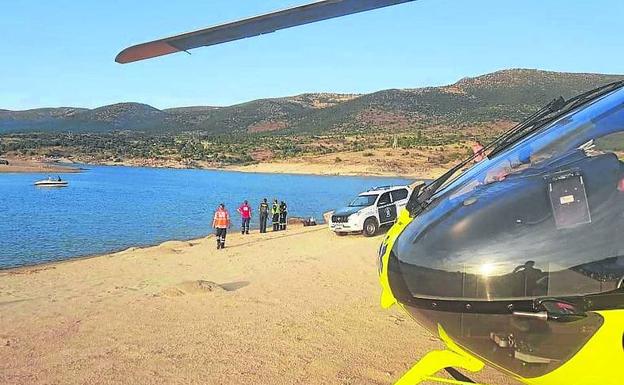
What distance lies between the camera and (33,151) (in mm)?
111750

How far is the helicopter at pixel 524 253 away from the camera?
3.16m

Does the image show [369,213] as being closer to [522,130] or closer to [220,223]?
[220,223]

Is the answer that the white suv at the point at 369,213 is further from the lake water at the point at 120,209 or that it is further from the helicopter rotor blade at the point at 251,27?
the helicopter rotor blade at the point at 251,27

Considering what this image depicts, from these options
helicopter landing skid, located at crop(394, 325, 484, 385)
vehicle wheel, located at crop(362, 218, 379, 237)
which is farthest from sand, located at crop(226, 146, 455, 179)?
helicopter landing skid, located at crop(394, 325, 484, 385)

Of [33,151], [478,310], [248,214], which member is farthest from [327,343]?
[33,151]

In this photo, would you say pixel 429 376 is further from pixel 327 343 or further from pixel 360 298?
pixel 360 298

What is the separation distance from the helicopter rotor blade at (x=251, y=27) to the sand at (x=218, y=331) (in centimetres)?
352

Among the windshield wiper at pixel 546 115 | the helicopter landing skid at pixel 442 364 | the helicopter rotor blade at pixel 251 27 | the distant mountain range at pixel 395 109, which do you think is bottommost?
the helicopter landing skid at pixel 442 364

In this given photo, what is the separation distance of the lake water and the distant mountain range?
39.9m

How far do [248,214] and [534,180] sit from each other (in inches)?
933

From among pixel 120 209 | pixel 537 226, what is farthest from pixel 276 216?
pixel 537 226

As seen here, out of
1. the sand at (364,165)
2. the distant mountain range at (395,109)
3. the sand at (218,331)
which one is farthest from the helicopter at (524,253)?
the distant mountain range at (395,109)

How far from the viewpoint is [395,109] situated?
128 m

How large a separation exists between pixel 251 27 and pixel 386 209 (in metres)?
18.7
